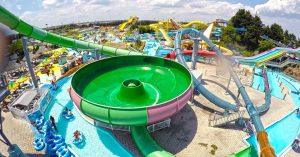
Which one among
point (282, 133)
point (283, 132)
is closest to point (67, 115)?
point (282, 133)

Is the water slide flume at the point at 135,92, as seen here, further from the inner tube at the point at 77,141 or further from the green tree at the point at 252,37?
the green tree at the point at 252,37

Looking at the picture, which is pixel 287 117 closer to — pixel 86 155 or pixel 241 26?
pixel 86 155

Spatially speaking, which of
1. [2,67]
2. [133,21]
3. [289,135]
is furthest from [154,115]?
[133,21]

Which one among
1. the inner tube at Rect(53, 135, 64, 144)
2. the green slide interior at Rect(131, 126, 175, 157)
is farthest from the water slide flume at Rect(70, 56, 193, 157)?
the inner tube at Rect(53, 135, 64, 144)

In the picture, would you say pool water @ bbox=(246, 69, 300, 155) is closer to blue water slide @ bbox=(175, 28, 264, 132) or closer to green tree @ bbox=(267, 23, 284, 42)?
blue water slide @ bbox=(175, 28, 264, 132)

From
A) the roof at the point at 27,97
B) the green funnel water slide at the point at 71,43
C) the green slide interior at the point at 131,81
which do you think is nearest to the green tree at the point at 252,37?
the green funnel water slide at the point at 71,43

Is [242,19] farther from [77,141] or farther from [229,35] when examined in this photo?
[77,141]

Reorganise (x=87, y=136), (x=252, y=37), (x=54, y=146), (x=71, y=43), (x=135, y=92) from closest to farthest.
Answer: (x=54, y=146)
(x=87, y=136)
(x=135, y=92)
(x=71, y=43)
(x=252, y=37)
